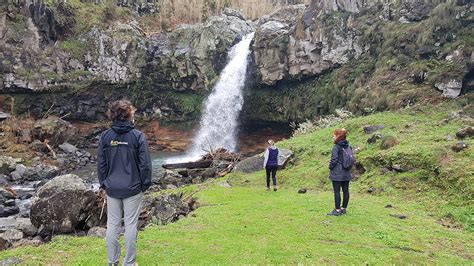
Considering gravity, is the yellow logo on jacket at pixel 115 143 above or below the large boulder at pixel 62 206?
above

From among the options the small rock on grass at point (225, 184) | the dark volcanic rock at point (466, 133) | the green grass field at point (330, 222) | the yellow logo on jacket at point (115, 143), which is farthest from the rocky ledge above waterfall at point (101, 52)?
the yellow logo on jacket at point (115, 143)

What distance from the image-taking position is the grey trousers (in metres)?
6.97

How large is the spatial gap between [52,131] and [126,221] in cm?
3459

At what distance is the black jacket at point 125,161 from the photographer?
687 centimetres

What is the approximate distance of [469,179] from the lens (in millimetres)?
12508

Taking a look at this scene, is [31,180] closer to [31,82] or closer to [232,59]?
[31,82]

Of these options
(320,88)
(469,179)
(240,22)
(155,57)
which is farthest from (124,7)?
(469,179)

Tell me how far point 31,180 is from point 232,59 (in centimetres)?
2430

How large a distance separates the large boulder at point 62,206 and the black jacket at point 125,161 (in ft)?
27.1

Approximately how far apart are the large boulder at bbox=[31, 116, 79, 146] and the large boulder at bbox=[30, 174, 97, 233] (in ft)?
82.9

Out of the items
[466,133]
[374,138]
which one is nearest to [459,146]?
[466,133]

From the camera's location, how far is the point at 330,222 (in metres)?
10.7

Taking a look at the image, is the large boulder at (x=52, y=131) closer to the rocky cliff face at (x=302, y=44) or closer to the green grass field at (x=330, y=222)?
the rocky cliff face at (x=302, y=44)

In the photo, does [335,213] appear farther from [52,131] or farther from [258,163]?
[52,131]
